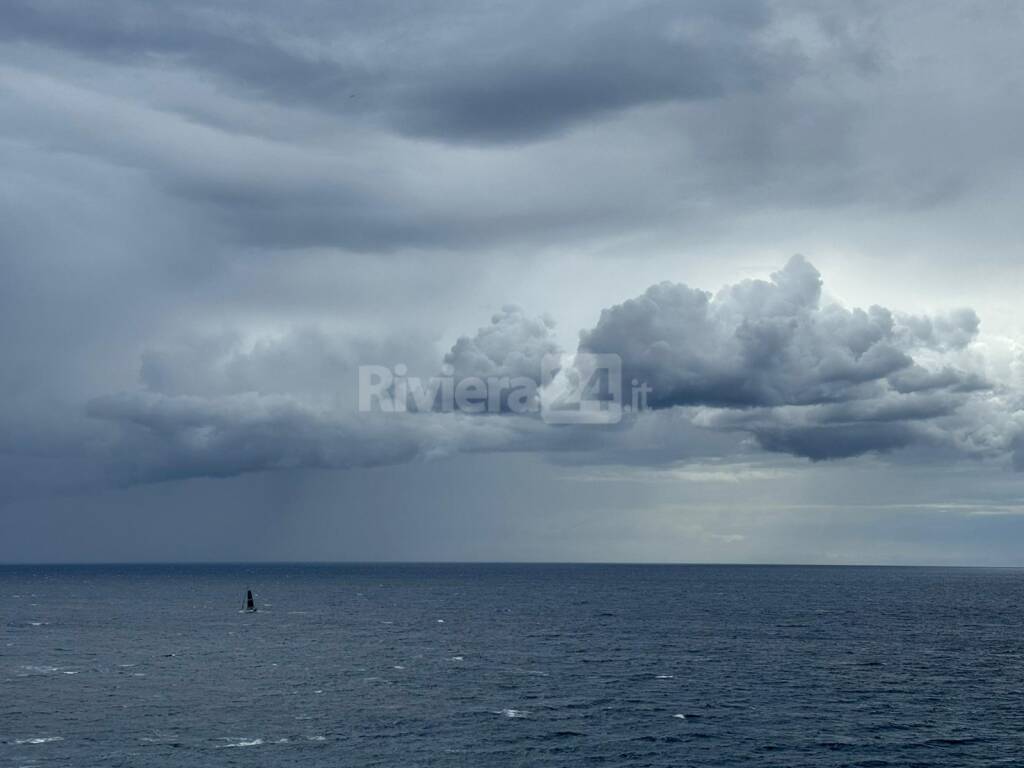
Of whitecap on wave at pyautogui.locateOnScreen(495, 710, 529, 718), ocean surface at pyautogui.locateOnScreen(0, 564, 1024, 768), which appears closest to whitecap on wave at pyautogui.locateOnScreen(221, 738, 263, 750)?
ocean surface at pyautogui.locateOnScreen(0, 564, 1024, 768)

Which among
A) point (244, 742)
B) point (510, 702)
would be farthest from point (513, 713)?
point (244, 742)

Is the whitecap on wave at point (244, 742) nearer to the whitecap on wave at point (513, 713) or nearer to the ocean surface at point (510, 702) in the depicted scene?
the ocean surface at point (510, 702)

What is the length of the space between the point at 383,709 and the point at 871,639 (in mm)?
110675

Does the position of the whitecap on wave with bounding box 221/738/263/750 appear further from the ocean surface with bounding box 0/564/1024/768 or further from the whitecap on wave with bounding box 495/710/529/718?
the whitecap on wave with bounding box 495/710/529/718

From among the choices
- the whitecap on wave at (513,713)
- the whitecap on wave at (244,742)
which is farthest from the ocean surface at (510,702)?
the whitecap on wave at (513,713)

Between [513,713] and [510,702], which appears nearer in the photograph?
[513,713]

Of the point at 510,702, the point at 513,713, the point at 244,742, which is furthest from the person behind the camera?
the point at 510,702

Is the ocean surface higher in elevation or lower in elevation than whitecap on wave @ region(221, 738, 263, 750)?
lower

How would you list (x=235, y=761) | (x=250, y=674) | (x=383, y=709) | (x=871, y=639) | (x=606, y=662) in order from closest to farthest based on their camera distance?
(x=235, y=761), (x=383, y=709), (x=250, y=674), (x=606, y=662), (x=871, y=639)

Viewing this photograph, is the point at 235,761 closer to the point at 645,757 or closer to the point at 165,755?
the point at 165,755

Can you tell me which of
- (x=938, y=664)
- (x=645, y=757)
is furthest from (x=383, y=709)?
(x=938, y=664)

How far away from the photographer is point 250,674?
13975 centimetres

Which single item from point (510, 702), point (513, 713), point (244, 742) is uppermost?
point (244, 742)

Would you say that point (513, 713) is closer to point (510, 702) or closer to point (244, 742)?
point (510, 702)
